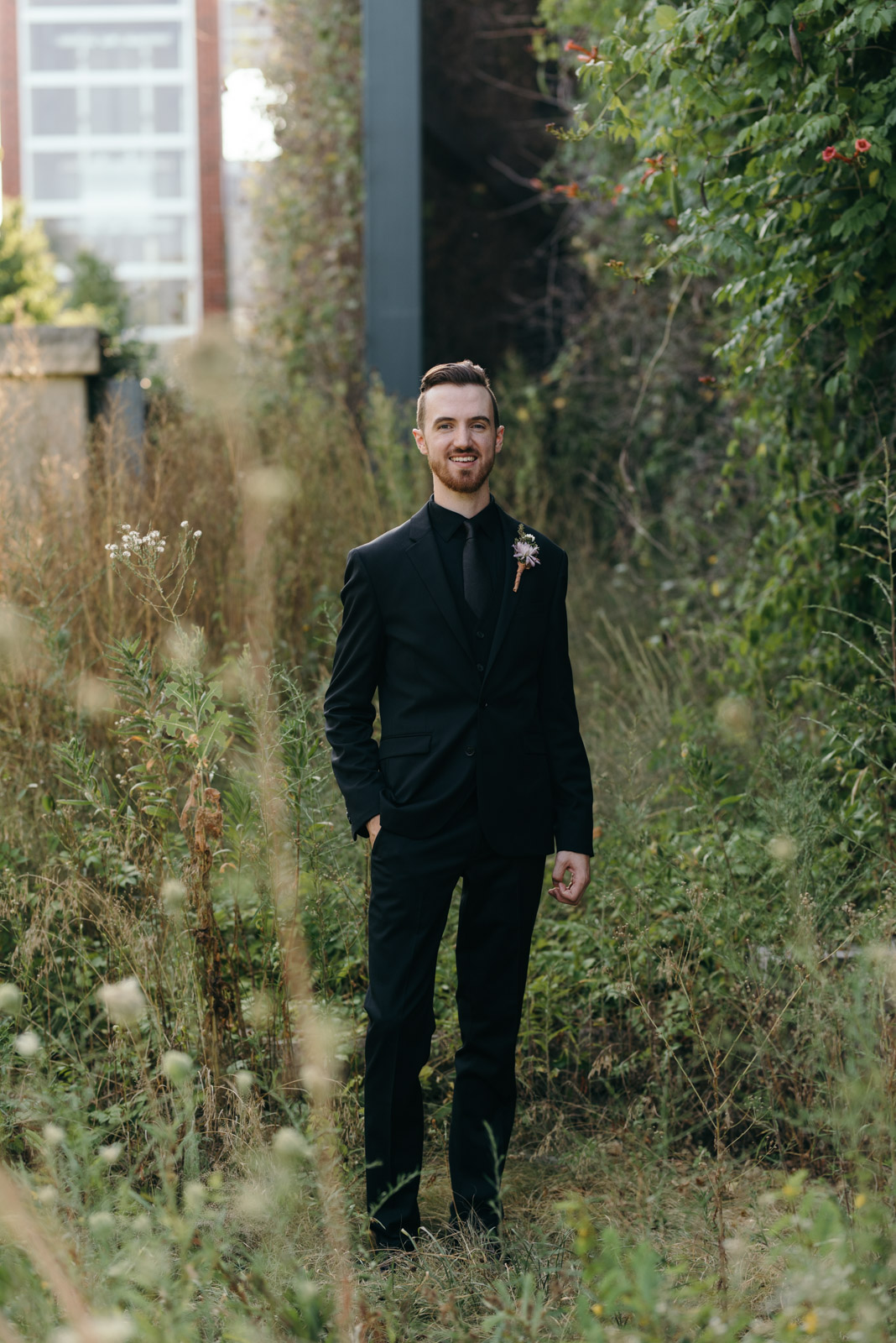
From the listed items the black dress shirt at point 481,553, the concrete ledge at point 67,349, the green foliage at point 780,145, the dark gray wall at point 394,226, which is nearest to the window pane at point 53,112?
the dark gray wall at point 394,226

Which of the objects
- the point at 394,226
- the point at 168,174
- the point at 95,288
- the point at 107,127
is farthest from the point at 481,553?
the point at 107,127

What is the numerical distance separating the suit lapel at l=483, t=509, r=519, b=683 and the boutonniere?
0.04 ft

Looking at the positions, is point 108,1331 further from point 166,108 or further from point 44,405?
point 166,108

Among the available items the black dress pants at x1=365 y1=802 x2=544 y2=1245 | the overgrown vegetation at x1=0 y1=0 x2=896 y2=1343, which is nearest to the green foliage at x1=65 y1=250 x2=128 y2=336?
the overgrown vegetation at x1=0 y1=0 x2=896 y2=1343

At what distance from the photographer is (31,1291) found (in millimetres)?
1565

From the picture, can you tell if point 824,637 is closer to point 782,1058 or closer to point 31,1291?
point 782,1058

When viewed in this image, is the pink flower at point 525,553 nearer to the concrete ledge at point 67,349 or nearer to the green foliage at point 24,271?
the concrete ledge at point 67,349

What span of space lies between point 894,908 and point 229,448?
141 inches

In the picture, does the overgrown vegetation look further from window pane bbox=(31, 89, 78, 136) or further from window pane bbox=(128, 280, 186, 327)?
window pane bbox=(31, 89, 78, 136)

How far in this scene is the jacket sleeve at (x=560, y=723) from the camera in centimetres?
255

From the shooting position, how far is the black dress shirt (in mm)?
2439

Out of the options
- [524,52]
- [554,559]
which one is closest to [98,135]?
[524,52]

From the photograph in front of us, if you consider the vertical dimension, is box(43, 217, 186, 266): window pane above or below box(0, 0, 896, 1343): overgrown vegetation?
above

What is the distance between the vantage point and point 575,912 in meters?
3.50
